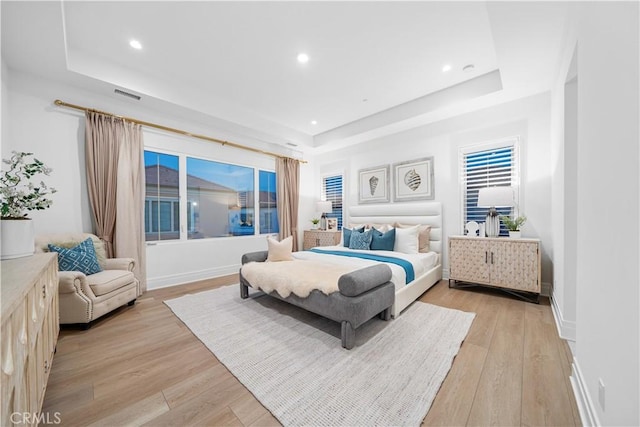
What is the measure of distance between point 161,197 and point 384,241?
11.9 feet

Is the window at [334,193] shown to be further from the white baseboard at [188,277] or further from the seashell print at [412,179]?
the white baseboard at [188,277]

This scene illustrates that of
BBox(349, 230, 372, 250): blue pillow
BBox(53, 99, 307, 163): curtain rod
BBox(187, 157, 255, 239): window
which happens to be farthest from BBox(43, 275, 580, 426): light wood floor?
BBox(53, 99, 307, 163): curtain rod

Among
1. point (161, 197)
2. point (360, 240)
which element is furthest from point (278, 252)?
point (161, 197)

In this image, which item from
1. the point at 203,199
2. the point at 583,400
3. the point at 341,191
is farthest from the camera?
the point at 341,191

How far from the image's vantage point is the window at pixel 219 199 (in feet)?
14.0

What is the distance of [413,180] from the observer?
444 centimetres

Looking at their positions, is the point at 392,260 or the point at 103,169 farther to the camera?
the point at 103,169

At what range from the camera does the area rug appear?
140 centimetres

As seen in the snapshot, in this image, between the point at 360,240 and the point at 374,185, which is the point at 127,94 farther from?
the point at 374,185

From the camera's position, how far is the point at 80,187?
3148mm

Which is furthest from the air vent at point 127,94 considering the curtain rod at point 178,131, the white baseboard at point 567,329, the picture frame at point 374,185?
the white baseboard at point 567,329

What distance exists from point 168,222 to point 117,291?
4.89ft

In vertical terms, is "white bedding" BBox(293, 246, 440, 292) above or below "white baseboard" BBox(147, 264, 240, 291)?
above

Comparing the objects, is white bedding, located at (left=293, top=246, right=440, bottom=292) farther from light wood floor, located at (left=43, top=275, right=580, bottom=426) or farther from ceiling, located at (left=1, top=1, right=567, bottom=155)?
ceiling, located at (left=1, top=1, right=567, bottom=155)
